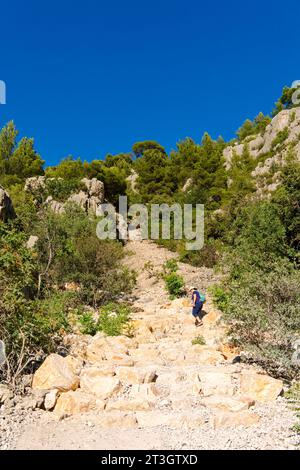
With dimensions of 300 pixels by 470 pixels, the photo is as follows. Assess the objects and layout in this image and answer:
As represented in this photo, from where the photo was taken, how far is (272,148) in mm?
41750

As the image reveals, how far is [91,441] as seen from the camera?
4789 millimetres

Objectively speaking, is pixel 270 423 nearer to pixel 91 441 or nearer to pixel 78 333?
pixel 91 441

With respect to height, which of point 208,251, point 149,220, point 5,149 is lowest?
point 208,251

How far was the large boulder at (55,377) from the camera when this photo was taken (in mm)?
6020

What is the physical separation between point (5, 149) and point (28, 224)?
20.4 metres

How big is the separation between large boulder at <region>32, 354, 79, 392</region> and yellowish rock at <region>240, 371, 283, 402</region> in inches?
110

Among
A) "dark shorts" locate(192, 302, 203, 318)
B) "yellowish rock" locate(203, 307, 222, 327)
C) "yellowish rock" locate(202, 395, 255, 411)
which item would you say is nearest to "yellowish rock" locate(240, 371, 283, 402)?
"yellowish rock" locate(202, 395, 255, 411)

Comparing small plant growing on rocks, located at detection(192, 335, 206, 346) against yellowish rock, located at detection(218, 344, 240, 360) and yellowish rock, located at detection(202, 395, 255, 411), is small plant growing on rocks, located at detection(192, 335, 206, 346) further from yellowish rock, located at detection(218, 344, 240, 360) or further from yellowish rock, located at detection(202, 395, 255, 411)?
yellowish rock, located at detection(202, 395, 255, 411)

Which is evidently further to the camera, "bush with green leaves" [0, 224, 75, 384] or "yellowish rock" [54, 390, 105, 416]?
"bush with green leaves" [0, 224, 75, 384]

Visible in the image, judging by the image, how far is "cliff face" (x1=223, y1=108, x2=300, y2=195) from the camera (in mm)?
36719

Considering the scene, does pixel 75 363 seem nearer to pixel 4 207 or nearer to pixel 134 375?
pixel 134 375

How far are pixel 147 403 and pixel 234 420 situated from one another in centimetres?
132

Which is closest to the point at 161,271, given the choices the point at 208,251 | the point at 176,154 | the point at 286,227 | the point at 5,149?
the point at 208,251

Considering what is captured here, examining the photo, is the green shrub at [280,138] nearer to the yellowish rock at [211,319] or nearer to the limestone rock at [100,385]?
the yellowish rock at [211,319]
